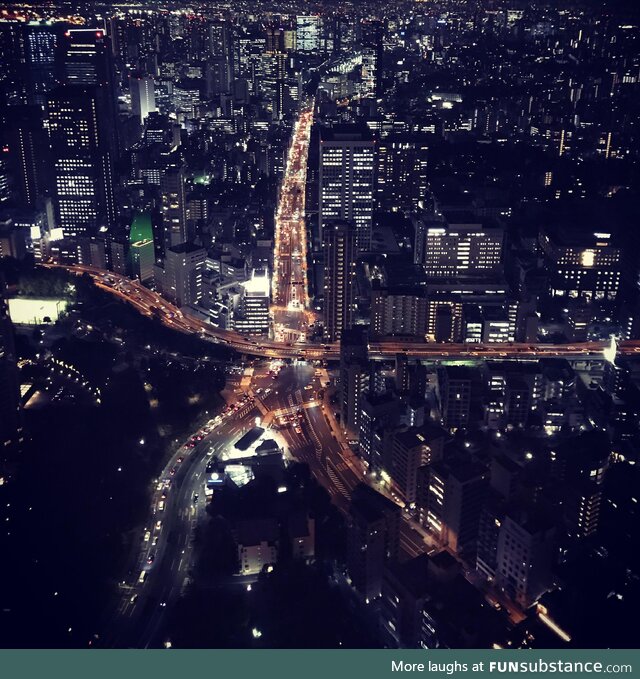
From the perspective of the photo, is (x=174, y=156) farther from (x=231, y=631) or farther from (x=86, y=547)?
(x=231, y=631)

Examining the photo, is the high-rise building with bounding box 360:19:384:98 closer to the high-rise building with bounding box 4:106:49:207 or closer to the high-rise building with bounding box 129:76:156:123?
the high-rise building with bounding box 129:76:156:123

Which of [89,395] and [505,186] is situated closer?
[89,395]

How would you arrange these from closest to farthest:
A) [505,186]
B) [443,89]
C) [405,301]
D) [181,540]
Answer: [181,540], [405,301], [505,186], [443,89]

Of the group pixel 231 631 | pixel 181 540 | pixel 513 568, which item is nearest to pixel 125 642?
pixel 231 631

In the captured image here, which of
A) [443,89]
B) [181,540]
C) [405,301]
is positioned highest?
[443,89]

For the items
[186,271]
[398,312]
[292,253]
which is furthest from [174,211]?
[398,312]

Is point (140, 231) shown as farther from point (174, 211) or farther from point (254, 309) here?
point (254, 309)

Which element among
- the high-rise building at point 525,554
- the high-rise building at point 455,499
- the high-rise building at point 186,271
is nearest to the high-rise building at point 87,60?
the high-rise building at point 186,271

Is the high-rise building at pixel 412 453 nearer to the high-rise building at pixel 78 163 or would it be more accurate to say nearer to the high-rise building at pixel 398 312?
the high-rise building at pixel 398 312
